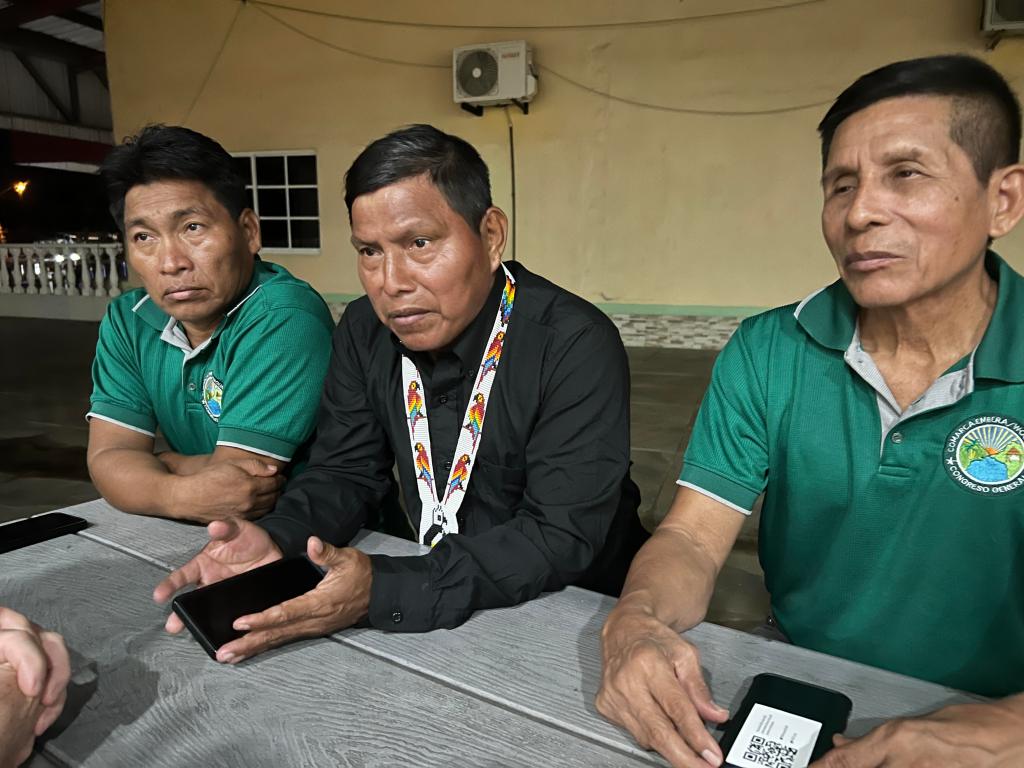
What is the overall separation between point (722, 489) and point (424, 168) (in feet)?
2.74

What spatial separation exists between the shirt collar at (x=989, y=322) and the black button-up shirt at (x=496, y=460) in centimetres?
38

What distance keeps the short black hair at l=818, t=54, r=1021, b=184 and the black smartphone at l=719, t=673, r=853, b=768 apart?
821mm

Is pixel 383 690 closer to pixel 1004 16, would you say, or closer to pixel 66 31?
pixel 1004 16

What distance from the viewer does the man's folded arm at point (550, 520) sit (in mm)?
1099

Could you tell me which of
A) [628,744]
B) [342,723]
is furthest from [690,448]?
[342,723]

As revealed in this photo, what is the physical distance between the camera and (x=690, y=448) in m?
1.31

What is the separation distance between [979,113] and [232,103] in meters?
9.07

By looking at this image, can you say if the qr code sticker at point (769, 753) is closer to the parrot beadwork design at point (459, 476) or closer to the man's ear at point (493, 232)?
the parrot beadwork design at point (459, 476)

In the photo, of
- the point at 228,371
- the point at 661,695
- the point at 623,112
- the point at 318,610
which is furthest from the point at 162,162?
the point at 623,112

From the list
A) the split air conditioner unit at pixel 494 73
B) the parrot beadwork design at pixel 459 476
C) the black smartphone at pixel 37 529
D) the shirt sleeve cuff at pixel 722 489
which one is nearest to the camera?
the shirt sleeve cuff at pixel 722 489

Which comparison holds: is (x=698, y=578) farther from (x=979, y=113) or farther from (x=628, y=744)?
(x=979, y=113)

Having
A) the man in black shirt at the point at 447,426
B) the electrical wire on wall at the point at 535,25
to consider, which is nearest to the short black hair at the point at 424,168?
the man in black shirt at the point at 447,426

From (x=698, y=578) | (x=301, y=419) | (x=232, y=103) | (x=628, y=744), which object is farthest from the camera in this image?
(x=232, y=103)

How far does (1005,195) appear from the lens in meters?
1.12
